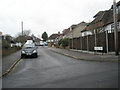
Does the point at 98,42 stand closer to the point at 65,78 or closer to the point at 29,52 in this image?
the point at 29,52

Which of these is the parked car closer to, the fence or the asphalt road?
the fence

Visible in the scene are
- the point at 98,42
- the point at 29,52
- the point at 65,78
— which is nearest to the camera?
the point at 65,78

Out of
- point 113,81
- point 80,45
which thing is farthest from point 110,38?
point 113,81

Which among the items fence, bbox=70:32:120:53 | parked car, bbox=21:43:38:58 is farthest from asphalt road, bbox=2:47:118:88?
parked car, bbox=21:43:38:58

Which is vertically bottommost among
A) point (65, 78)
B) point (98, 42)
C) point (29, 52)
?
point (65, 78)

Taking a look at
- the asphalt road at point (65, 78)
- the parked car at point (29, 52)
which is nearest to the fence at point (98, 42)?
the parked car at point (29, 52)

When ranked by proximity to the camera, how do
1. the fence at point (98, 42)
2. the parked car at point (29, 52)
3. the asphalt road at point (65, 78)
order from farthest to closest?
the parked car at point (29, 52)
the fence at point (98, 42)
the asphalt road at point (65, 78)

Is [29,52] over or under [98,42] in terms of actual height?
under

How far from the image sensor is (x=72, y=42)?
111 ft

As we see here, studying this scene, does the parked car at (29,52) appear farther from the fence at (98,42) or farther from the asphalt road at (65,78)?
the asphalt road at (65,78)

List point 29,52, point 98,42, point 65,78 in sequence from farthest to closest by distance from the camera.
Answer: point 29,52 < point 98,42 < point 65,78

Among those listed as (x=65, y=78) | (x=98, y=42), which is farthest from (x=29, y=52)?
(x=65, y=78)

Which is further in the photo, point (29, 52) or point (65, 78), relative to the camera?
point (29, 52)

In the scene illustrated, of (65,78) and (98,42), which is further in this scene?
(98,42)
